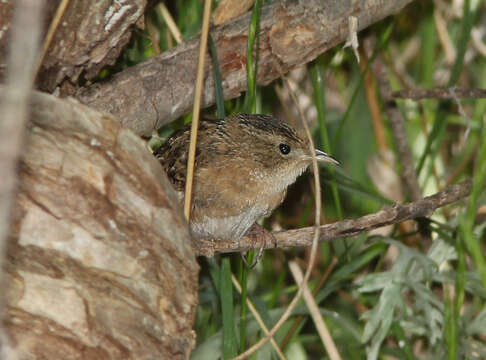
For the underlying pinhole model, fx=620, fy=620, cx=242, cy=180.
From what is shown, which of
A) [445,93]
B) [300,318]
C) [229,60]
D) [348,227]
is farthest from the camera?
[300,318]

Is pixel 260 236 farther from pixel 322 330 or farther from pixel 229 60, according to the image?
pixel 229 60

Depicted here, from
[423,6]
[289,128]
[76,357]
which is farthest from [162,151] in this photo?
[423,6]

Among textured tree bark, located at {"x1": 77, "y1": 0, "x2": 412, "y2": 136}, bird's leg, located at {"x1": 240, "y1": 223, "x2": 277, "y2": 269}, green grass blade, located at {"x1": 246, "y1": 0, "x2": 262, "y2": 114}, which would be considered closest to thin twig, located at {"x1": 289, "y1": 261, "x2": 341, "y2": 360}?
bird's leg, located at {"x1": 240, "y1": 223, "x2": 277, "y2": 269}

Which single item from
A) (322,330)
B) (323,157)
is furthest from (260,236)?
(322,330)

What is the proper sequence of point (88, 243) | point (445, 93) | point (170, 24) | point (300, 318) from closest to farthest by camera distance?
1. point (88, 243)
2. point (170, 24)
3. point (445, 93)
4. point (300, 318)

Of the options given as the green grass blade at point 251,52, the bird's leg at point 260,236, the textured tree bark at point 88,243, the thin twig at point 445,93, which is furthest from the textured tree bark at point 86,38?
the thin twig at point 445,93

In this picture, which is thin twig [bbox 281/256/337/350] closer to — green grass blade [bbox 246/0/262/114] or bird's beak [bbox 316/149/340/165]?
bird's beak [bbox 316/149/340/165]
